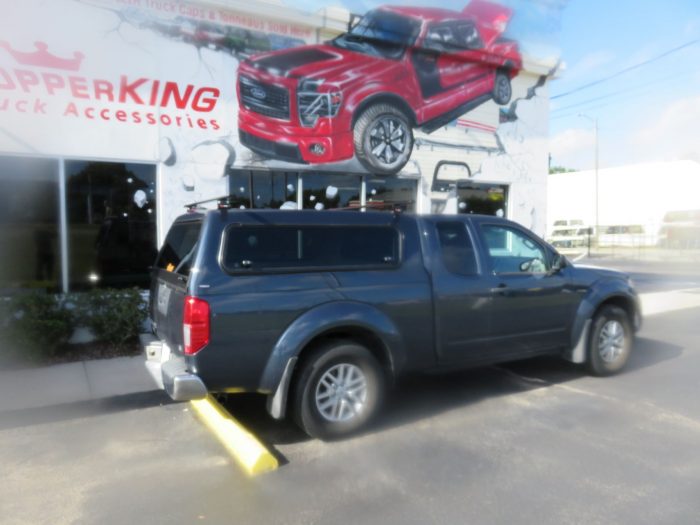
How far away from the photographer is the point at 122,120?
790cm

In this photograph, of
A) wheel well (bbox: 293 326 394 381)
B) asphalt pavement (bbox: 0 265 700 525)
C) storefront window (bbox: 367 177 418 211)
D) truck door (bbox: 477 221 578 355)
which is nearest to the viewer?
asphalt pavement (bbox: 0 265 700 525)

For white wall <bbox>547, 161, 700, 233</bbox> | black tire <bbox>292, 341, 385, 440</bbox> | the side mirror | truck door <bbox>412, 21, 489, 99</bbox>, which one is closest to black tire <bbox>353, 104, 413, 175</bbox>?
truck door <bbox>412, 21, 489, 99</bbox>

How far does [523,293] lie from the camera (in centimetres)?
520

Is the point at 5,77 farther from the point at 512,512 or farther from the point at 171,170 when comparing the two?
the point at 512,512

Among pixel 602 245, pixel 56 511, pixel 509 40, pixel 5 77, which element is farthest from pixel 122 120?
pixel 602 245

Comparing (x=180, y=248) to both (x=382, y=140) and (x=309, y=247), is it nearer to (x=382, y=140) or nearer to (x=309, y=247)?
(x=309, y=247)

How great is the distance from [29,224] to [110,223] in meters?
1.05

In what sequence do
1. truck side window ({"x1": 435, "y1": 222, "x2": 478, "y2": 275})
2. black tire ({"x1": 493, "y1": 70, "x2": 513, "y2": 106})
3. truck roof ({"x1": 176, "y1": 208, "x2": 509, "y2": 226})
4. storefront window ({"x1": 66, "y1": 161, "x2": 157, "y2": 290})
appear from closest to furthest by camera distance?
truck roof ({"x1": 176, "y1": 208, "x2": 509, "y2": 226}) < truck side window ({"x1": 435, "y1": 222, "x2": 478, "y2": 275}) < storefront window ({"x1": 66, "y1": 161, "x2": 157, "y2": 290}) < black tire ({"x1": 493, "y1": 70, "x2": 513, "y2": 106})

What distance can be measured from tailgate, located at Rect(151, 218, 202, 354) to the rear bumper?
8cm

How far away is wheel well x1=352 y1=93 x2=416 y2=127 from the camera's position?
992cm

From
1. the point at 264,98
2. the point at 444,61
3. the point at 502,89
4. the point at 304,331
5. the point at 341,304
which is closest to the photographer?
the point at 304,331

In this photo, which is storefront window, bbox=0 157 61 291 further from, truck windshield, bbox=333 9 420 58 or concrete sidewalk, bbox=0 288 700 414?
truck windshield, bbox=333 9 420 58

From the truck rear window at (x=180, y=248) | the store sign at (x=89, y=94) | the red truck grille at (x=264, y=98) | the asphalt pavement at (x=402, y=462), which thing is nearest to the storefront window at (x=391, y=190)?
the red truck grille at (x=264, y=98)

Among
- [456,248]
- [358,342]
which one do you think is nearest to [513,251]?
[456,248]
